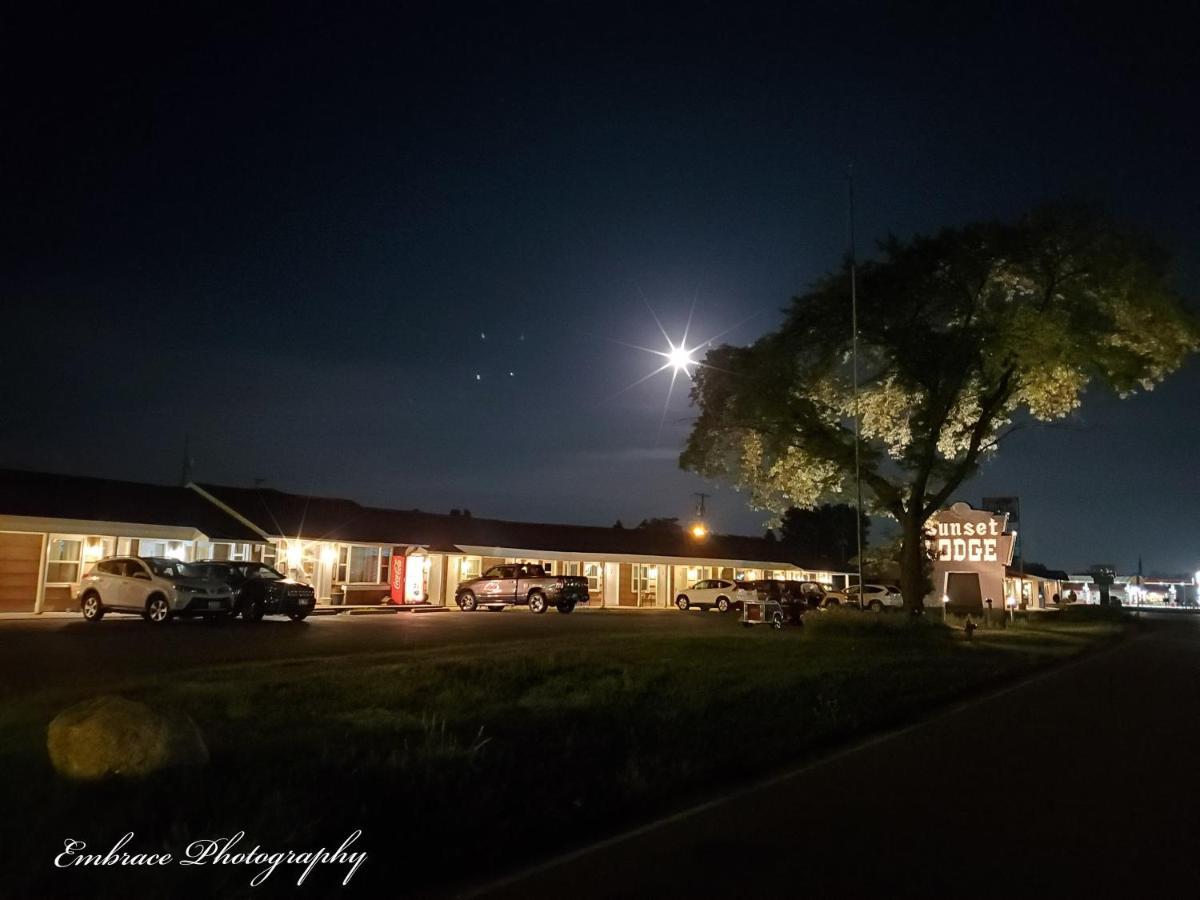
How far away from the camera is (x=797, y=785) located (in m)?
9.84

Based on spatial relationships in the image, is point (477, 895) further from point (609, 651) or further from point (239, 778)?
point (609, 651)

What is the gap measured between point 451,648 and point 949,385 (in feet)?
59.9

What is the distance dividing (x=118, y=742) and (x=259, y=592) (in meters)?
19.8

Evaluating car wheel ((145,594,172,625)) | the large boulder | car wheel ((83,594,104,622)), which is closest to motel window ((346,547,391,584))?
car wheel ((83,594,104,622))

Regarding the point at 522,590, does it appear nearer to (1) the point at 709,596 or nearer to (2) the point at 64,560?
(1) the point at 709,596

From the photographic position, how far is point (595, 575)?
50344 mm

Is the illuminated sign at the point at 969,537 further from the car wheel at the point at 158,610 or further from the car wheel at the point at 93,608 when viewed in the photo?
the car wheel at the point at 93,608

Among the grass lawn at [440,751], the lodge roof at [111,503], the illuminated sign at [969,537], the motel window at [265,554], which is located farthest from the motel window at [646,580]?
the grass lawn at [440,751]

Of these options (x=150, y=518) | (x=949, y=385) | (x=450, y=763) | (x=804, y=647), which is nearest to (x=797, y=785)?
(x=450, y=763)

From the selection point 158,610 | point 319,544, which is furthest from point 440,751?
point 319,544

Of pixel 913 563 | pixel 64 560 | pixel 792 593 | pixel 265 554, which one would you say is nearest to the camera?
pixel 64 560

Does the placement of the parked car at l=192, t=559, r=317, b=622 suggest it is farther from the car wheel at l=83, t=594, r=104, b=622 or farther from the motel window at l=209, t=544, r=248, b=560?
the motel window at l=209, t=544, r=248, b=560

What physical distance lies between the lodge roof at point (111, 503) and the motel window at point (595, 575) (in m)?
17.7

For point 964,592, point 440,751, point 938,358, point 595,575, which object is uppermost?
point 938,358
